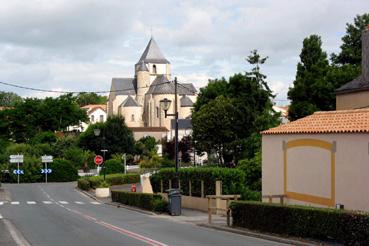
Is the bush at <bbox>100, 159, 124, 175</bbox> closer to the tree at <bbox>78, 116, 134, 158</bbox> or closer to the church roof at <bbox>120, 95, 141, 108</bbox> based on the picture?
the tree at <bbox>78, 116, 134, 158</bbox>

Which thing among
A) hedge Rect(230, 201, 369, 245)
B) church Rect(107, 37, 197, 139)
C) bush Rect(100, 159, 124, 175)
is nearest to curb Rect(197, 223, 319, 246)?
hedge Rect(230, 201, 369, 245)

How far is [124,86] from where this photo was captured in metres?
161

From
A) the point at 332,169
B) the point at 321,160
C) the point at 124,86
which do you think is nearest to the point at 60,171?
the point at 321,160

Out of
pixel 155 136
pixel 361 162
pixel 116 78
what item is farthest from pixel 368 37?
pixel 116 78

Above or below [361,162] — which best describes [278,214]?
below

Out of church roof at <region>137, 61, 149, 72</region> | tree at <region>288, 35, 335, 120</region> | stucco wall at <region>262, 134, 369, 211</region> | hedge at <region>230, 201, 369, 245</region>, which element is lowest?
hedge at <region>230, 201, 369, 245</region>

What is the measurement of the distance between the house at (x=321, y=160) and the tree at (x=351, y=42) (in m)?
40.7

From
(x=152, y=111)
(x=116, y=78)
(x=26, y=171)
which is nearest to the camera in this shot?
(x=26, y=171)

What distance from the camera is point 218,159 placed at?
71.1m

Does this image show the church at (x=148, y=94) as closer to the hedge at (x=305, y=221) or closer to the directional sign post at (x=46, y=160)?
the directional sign post at (x=46, y=160)

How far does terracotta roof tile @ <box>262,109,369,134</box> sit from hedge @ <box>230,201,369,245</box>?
4.38 m

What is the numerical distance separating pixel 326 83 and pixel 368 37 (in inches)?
714

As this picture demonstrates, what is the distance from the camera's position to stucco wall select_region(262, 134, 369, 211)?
70.5 feet

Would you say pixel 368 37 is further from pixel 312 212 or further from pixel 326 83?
pixel 312 212
